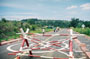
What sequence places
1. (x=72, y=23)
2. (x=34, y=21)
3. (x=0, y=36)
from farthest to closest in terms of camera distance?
(x=72, y=23), (x=34, y=21), (x=0, y=36)

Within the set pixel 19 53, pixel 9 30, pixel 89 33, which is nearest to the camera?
pixel 19 53

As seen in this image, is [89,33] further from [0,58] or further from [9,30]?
[0,58]

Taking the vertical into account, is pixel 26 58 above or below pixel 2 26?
below

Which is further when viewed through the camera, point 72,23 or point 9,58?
point 72,23

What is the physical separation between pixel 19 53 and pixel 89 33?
19578mm

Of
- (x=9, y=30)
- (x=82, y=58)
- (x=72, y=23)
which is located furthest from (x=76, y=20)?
(x=82, y=58)

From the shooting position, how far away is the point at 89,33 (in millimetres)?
21906

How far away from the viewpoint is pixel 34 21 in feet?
140

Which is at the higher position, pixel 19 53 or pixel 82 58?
pixel 19 53

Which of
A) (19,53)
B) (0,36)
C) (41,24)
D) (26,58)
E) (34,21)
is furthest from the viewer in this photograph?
(41,24)

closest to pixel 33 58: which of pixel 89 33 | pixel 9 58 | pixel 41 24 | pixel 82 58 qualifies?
pixel 9 58

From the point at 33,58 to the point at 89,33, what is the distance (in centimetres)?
1827

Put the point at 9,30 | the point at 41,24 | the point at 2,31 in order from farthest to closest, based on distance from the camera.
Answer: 1. the point at 41,24
2. the point at 9,30
3. the point at 2,31

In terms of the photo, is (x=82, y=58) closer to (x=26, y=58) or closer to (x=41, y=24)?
(x=26, y=58)
